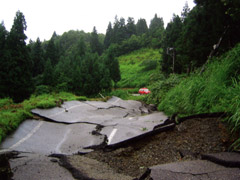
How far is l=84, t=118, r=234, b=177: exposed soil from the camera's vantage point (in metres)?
3.16

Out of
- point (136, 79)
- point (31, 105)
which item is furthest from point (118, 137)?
point (136, 79)

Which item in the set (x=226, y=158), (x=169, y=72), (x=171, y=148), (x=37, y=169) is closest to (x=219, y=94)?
(x=171, y=148)

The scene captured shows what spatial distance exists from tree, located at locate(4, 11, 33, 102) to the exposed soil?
1929cm

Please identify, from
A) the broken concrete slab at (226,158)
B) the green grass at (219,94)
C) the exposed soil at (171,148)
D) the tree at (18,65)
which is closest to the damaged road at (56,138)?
the exposed soil at (171,148)

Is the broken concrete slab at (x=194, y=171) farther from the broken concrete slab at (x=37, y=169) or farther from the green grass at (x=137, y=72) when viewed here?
the green grass at (x=137, y=72)

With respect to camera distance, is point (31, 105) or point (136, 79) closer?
point (31, 105)

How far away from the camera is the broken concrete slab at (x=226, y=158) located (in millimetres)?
2455

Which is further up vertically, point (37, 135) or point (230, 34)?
point (230, 34)

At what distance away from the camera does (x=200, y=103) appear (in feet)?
15.5

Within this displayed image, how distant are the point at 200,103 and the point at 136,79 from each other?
4076 centimetres

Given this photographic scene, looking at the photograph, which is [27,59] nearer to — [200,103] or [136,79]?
[200,103]

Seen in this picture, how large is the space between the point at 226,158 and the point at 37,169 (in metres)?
2.74

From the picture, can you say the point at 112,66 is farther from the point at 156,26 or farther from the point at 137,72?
the point at 156,26

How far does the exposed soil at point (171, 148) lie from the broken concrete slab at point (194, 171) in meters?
0.40
